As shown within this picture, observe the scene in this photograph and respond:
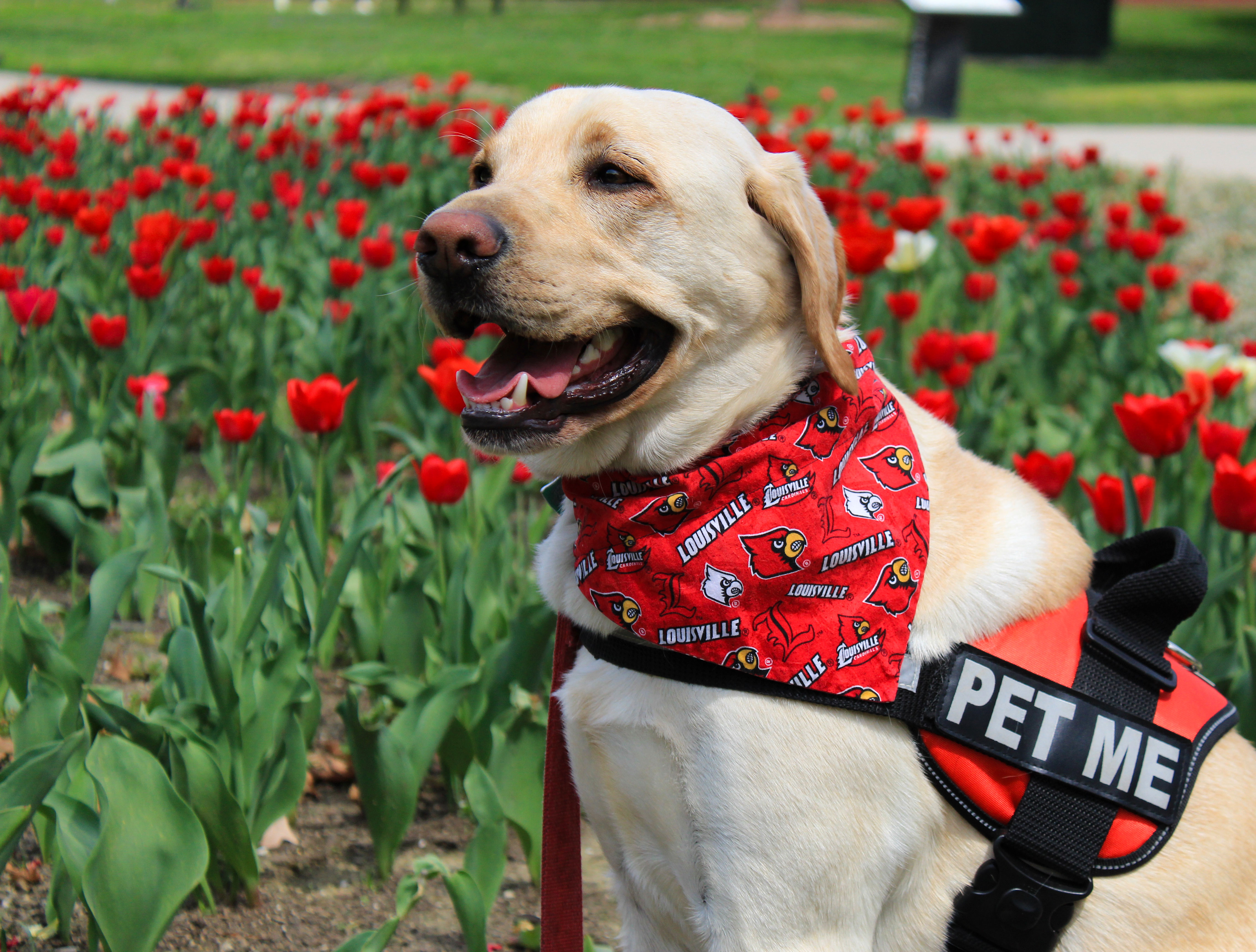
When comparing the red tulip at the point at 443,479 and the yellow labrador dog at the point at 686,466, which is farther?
the red tulip at the point at 443,479

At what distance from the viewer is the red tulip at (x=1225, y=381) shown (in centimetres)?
364

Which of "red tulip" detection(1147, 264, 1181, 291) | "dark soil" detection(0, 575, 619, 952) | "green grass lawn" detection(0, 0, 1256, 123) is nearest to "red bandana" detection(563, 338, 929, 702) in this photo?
"dark soil" detection(0, 575, 619, 952)

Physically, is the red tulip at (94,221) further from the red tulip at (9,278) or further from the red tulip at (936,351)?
the red tulip at (936,351)

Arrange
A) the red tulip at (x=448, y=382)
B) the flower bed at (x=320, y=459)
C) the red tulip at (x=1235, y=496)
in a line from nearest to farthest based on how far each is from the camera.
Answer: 1. the flower bed at (x=320, y=459)
2. the red tulip at (x=1235, y=496)
3. the red tulip at (x=448, y=382)

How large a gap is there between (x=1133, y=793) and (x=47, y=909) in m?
2.04

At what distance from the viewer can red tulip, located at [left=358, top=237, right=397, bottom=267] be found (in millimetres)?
4594

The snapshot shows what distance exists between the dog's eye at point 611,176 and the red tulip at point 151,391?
2.18 meters

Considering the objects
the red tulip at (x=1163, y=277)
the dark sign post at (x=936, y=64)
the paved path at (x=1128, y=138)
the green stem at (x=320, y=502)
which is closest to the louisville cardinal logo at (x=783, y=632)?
the green stem at (x=320, y=502)

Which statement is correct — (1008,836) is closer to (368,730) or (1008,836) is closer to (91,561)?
(368,730)

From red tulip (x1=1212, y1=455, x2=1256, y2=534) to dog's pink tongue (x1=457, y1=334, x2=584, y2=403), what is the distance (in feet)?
5.13

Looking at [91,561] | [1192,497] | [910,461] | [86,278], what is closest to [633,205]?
[910,461]

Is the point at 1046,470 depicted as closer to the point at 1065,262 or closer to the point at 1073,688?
the point at 1073,688

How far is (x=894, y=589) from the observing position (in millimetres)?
1840

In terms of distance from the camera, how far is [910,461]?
1930 mm
